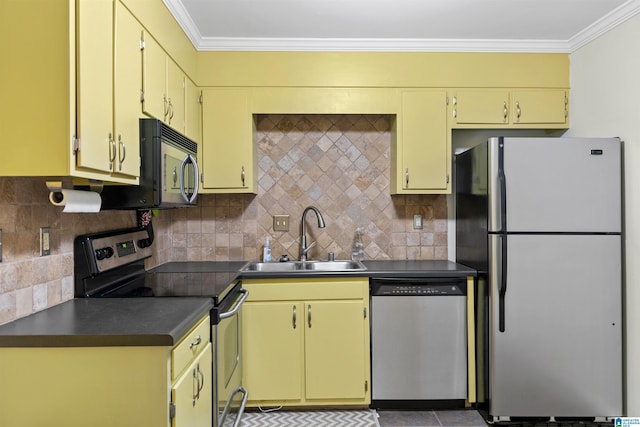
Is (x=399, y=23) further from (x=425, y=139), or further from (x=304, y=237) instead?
(x=304, y=237)

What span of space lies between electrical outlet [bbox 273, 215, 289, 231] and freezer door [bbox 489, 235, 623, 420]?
1436mm

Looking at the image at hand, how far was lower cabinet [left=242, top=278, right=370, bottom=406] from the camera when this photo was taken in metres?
2.71

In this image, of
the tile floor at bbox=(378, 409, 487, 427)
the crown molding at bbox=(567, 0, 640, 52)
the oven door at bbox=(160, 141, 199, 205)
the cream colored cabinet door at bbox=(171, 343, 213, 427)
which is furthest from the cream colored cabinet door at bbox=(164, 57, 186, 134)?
the crown molding at bbox=(567, 0, 640, 52)

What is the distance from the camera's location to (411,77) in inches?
118

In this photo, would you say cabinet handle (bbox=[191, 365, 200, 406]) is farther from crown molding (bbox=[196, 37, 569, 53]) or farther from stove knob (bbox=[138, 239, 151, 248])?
crown molding (bbox=[196, 37, 569, 53])

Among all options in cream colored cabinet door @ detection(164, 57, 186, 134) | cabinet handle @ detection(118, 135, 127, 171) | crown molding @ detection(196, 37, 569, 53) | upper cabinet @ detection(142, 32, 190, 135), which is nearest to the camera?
cabinet handle @ detection(118, 135, 127, 171)

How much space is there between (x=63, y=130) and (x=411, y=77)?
2.24 m

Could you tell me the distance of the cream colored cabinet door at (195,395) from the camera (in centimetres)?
145

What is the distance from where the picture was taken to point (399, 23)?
2715 millimetres

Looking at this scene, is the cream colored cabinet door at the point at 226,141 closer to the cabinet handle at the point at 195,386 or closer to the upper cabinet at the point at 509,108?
the upper cabinet at the point at 509,108

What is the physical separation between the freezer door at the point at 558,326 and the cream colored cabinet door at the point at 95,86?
202 centimetres

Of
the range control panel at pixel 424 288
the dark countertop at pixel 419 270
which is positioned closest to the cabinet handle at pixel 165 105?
the dark countertop at pixel 419 270

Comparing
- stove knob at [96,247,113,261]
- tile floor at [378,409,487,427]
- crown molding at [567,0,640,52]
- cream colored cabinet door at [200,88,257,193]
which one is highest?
crown molding at [567,0,640,52]

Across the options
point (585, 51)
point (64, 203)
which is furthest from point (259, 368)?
point (585, 51)
